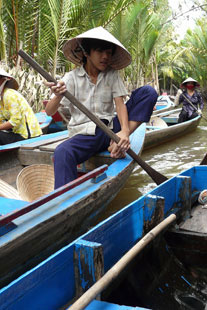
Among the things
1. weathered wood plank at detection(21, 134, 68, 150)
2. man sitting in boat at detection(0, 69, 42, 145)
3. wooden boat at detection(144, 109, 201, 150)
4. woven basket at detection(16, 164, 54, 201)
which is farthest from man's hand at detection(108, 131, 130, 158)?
wooden boat at detection(144, 109, 201, 150)

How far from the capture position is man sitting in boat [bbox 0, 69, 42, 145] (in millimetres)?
3449

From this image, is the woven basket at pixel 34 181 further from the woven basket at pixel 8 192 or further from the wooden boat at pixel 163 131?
the wooden boat at pixel 163 131

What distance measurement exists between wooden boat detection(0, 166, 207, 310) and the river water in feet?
5.18

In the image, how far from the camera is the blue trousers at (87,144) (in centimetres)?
244

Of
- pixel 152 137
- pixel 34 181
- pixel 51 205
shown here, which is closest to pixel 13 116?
pixel 34 181

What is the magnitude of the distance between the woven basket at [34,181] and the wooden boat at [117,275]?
1.17 m

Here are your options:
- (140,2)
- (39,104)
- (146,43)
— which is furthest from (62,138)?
(146,43)

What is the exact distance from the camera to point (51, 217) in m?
1.76

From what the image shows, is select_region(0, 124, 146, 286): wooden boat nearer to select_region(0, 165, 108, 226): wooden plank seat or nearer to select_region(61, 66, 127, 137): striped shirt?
select_region(0, 165, 108, 226): wooden plank seat

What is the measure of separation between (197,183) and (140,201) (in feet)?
3.14

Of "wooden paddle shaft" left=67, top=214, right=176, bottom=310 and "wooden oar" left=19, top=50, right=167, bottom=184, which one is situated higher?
"wooden oar" left=19, top=50, right=167, bottom=184

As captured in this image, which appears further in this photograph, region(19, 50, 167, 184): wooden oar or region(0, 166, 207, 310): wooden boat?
region(19, 50, 167, 184): wooden oar

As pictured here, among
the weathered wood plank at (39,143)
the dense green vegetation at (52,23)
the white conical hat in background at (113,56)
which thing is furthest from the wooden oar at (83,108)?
the dense green vegetation at (52,23)

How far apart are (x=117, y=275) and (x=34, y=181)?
5.79 feet
